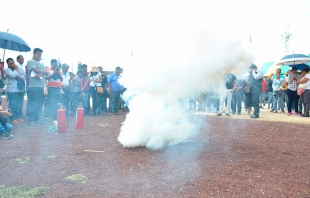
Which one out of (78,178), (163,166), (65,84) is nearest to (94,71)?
(65,84)

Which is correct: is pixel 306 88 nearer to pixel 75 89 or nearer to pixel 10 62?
pixel 75 89

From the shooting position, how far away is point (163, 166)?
4895 millimetres

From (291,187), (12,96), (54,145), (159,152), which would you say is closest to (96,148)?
(54,145)

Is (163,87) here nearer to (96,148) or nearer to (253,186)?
(96,148)

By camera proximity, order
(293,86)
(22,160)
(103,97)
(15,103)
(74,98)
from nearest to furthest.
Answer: (22,160) < (15,103) < (74,98) < (293,86) < (103,97)

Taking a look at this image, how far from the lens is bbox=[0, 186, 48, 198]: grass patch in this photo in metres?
3.58

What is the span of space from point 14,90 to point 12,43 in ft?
5.32

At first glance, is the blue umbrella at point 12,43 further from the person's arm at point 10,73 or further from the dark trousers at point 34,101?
the dark trousers at point 34,101

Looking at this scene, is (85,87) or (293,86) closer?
(85,87)

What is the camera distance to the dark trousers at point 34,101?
8.66 metres

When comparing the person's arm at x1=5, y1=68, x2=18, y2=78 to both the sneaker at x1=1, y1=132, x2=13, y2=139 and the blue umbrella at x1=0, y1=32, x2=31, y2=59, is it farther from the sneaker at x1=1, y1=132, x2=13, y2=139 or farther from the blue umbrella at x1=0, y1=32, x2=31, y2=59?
the sneaker at x1=1, y1=132, x2=13, y2=139

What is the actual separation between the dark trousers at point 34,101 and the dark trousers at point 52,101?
3.37ft

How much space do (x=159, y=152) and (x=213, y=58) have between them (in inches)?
96.5

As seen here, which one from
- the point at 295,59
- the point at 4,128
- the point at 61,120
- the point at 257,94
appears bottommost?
the point at 4,128
